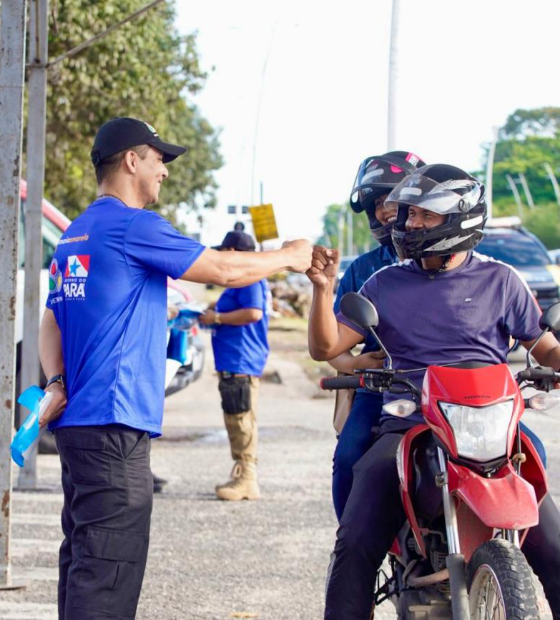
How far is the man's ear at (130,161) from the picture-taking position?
14.3 ft

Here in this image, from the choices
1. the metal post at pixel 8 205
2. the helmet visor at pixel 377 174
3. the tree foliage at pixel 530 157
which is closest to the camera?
the helmet visor at pixel 377 174

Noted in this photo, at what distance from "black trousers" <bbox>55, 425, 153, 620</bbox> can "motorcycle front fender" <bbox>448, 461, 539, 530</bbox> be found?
46.0 inches

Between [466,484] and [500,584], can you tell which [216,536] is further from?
[500,584]

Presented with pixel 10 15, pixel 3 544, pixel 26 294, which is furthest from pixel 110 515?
pixel 26 294

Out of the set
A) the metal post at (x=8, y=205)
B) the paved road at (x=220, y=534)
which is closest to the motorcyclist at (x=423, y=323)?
the paved road at (x=220, y=534)

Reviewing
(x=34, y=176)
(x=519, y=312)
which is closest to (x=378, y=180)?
(x=519, y=312)

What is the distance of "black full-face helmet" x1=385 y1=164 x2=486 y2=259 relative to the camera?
417cm

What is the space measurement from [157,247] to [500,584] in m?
1.67

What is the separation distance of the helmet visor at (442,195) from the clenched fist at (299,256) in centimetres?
38

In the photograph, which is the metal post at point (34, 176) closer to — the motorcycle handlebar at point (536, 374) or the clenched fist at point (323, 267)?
the clenched fist at point (323, 267)

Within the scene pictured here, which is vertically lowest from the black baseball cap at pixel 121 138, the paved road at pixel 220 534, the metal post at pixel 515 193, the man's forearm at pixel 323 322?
the paved road at pixel 220 534

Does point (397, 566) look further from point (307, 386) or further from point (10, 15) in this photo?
point (307, 386)

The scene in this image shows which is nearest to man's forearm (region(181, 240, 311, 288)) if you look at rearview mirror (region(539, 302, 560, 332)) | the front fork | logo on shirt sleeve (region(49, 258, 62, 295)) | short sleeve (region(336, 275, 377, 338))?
short sleeve (region(336, 275, 377, 338))

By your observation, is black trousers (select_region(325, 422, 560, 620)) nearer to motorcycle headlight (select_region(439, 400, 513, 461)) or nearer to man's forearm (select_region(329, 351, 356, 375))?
motorcycle headlight (select_region(439, 400, 513, 461))
